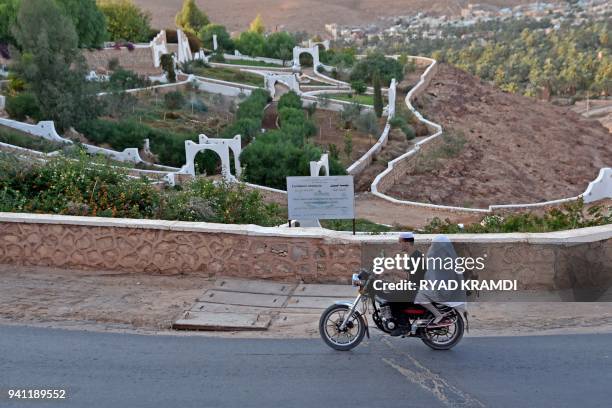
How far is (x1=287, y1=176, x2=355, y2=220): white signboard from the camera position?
440 inches

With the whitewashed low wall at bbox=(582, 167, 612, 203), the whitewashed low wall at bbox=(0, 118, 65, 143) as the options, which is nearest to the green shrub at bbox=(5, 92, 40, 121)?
the whitewashed low wall at bbox=(0, 118, 65, 143)

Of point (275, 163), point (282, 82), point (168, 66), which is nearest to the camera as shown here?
point (275, 163)

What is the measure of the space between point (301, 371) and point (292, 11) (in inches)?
5434

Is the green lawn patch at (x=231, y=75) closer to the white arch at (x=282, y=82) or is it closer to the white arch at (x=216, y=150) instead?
the white arch at (x=282, y=82)

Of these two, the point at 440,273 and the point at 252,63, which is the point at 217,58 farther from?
the point at 440,273

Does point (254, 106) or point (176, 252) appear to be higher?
point (176, 252)

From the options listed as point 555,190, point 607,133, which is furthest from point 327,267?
point 607,133

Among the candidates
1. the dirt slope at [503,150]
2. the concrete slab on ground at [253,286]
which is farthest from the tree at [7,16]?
the concrete slab on ground at [253,286]

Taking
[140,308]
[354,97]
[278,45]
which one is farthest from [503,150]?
[140,308]

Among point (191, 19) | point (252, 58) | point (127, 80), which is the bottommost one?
point (252, 58)

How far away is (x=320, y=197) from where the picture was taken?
11195 mm

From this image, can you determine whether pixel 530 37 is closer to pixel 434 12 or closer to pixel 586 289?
pixel 434 12

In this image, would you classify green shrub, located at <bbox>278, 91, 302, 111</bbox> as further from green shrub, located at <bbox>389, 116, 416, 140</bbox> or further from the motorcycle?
the motorcycle

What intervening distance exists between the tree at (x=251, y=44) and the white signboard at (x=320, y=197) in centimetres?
5841
